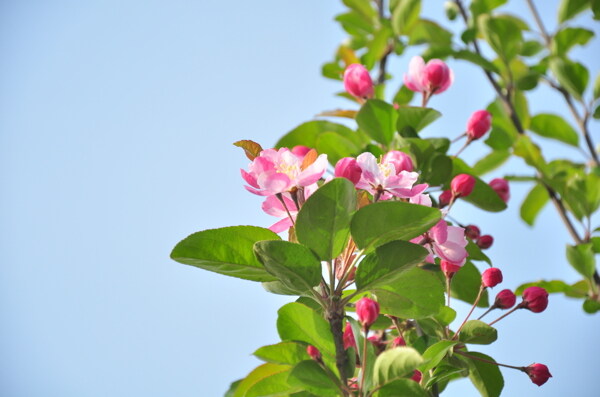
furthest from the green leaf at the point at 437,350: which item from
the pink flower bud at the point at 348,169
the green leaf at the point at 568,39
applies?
the green leaf at the point at 568,39

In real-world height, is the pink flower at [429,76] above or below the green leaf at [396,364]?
above

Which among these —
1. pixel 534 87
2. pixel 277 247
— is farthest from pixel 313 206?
pixel 534 87

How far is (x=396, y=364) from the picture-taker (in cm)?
76

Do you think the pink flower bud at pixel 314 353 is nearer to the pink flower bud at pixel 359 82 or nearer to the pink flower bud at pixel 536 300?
the pink flower bud at pixel 536 300

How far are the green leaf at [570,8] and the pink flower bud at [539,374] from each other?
5.51 feet

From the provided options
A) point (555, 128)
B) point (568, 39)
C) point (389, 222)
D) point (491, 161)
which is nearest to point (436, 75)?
point (389, 222)

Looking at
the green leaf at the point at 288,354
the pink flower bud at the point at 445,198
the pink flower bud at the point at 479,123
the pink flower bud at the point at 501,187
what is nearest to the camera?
the green leaf at the point at 288,354

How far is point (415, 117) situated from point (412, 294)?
573 millimetres

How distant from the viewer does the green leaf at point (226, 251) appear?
819 mm

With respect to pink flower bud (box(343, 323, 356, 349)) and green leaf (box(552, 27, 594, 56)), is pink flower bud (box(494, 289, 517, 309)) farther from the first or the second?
green leaf (box(552, 27, 594, 56))

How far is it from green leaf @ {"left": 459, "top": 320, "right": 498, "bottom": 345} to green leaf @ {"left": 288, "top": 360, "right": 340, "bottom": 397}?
281 mm

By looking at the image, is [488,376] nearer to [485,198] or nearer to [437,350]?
[437,350]

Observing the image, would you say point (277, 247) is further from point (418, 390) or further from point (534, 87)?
point (534, 87)

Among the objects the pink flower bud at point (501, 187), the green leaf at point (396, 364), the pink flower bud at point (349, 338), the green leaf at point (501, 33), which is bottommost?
the green leaf at point (396, 364)
